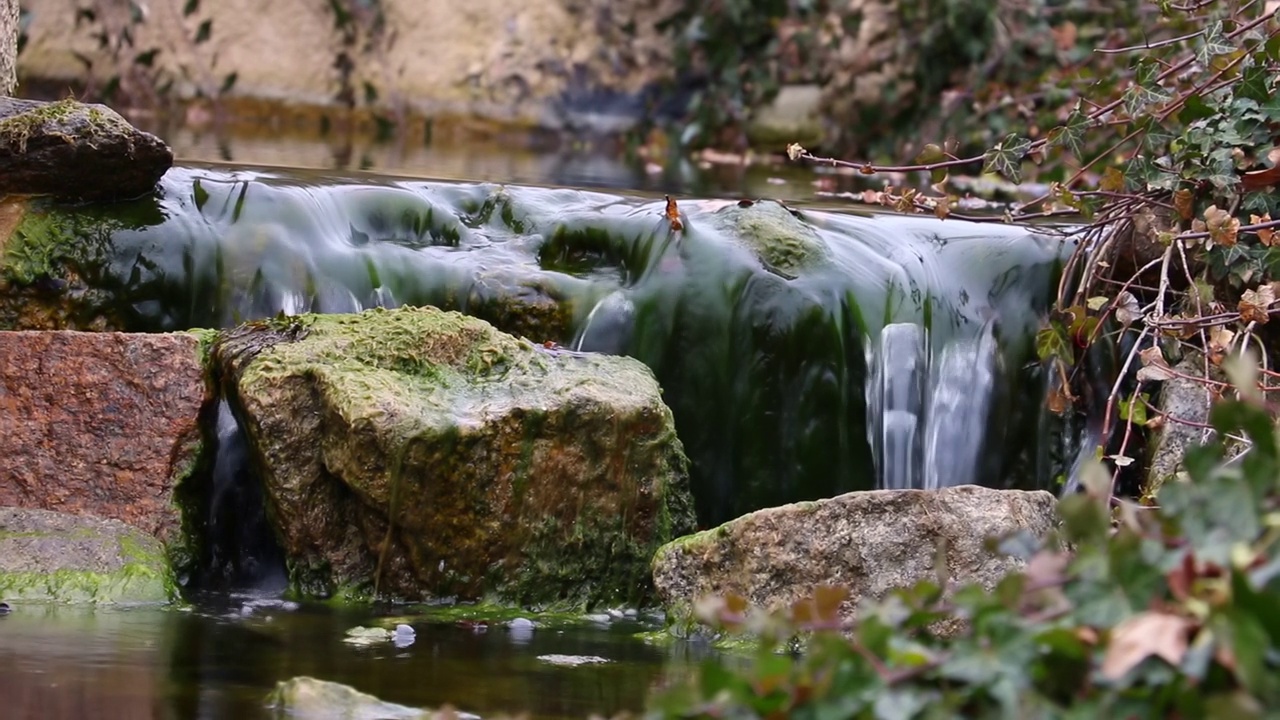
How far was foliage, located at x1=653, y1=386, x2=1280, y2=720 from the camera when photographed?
A: 1453 millimetres

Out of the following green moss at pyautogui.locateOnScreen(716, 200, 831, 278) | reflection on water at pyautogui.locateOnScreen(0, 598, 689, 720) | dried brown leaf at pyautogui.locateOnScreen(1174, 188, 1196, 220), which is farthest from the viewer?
green moss at pyautogui.locateOnScreen(716, 200, 831, 278)

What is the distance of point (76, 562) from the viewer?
3.32 m

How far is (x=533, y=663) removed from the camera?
2957 millimetres

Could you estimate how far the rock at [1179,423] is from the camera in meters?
3.94

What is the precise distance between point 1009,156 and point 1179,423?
879 mm

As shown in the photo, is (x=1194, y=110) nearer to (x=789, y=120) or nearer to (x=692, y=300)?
(x=692, y=300)

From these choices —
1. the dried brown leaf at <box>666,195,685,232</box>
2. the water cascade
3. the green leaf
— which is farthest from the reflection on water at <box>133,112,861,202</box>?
the green leaf

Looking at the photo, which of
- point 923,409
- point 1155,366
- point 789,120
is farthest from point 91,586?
point 789,120

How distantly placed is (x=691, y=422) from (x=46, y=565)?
174 cm

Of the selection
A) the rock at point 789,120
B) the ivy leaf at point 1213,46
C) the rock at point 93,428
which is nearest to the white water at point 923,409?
the ivy leaf at point 1213,46

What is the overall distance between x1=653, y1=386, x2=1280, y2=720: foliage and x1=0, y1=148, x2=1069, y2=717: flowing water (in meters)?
2.29

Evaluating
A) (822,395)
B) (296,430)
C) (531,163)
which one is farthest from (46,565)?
(531,163)

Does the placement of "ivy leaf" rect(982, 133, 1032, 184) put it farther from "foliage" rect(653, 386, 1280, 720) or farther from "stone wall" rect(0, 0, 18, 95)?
"stone wall" rect(0, 0, 18, 95)

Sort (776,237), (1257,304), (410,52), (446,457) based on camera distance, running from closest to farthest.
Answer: (446,457)
(1257,304)
(776,237)
(410,52)
